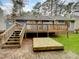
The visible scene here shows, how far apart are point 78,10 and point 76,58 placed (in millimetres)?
26206

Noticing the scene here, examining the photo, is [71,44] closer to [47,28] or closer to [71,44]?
[71,44]

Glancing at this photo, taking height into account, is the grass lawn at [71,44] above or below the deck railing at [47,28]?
below

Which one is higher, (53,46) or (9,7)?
(9,7)

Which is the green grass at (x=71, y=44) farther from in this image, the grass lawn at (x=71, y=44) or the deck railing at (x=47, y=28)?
the deck railing at (x=47, y=28)

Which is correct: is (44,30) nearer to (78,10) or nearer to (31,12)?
(78,10)

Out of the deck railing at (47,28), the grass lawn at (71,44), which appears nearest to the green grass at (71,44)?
the grass lawn at (71,44)

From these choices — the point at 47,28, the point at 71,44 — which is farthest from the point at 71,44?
the point at 47,28

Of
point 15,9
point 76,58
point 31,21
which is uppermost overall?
point 15,9

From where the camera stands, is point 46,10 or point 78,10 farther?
point 46,10

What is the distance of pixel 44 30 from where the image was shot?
18.5m

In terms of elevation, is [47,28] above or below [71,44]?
above

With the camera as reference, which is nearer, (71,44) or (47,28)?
(71,44)

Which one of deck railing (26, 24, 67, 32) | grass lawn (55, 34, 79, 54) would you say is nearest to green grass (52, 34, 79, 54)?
grass lawn (55, 34, 79, 54)

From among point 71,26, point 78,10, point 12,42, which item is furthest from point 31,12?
point 12,42
